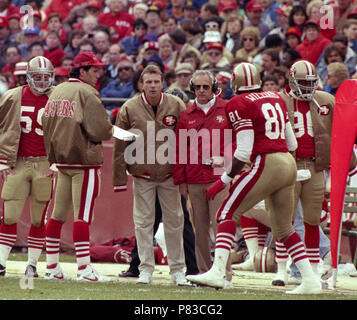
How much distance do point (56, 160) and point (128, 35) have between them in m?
→ 9.04

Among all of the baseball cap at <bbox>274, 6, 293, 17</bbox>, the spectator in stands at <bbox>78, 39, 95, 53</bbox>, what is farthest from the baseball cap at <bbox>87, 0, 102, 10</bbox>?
the baseball cap at <bbox>274, 6, 293, 17</bbox>

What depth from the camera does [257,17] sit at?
Answer: 53.2 ft

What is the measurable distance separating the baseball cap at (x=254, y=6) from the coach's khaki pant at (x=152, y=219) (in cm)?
685

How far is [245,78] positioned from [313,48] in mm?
6002

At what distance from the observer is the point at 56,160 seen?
32.0ft

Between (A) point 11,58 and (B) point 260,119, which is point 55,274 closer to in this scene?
(B) point 260,119

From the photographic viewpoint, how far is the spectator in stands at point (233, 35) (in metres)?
16.1

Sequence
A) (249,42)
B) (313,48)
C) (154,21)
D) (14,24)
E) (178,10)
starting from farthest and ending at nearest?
(14,24) < (178,10) < (154,21) < (249,42) < (313,48)

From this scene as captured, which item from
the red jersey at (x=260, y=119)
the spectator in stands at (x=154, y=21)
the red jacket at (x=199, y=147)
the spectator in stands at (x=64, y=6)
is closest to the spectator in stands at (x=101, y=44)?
the spectator in stands at (x=154, y=21)

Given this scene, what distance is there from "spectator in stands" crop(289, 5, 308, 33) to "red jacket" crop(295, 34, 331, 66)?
0.60 metres

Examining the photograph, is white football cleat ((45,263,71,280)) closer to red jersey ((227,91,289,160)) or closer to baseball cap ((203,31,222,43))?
red jersey ((227,91,289,160))

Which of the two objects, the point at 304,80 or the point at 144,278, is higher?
the point at 304,80

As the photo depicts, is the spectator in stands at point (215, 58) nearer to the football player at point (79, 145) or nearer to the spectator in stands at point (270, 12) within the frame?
the spectator in stands at point (270, 12)

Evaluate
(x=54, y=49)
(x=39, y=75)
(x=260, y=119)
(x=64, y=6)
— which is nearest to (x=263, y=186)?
(x=260, y=119)
